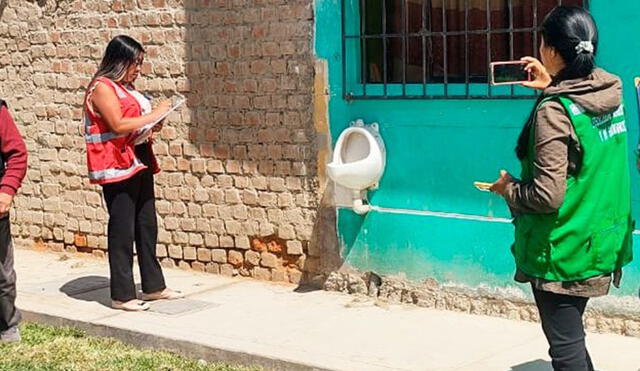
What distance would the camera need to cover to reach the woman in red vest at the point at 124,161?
6.54 m

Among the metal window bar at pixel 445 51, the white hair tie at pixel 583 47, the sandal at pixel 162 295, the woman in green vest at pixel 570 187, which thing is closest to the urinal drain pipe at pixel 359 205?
the metal window bar at pixel 445 51

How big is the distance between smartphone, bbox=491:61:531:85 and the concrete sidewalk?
4.52 ft

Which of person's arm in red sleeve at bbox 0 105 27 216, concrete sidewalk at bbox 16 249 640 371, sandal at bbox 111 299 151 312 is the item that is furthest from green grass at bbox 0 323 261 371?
person's arm in red sleeve at bbox 0 105 27 216

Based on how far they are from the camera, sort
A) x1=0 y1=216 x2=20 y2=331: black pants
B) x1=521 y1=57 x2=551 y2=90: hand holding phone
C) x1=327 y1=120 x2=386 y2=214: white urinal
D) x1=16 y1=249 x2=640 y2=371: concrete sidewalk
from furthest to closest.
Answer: x1=327 y1=120 x2=386 y2=214: white urinal, x1=0 y1=216 x2=20 y2=331: black pants, x1=16 y1=249 x2=640 y2=371: concrete sidewalk, x1=521 y1=57 x2=551 y2=90: hand holding phone

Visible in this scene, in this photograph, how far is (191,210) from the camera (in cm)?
792

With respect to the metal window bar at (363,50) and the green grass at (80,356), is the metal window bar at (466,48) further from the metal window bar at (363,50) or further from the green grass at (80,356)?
the green grass at (80,356)

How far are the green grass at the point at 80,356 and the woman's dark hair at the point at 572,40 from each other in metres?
2.40

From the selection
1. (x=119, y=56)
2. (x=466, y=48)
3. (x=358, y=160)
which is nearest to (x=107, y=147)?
(x=119, y=56)

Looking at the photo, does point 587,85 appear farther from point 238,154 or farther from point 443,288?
point 238,154

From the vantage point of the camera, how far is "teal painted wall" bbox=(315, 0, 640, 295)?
616 centimetres

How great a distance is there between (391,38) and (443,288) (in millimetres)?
1607

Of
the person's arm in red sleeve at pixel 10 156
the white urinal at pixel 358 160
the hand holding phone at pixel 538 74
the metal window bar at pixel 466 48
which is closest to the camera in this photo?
the hand holding phone at pixel 538 74

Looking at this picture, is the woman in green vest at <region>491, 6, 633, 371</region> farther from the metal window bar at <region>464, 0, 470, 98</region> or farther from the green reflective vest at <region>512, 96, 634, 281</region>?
the metal window bar at <region>464, 0, 470, 98</region>

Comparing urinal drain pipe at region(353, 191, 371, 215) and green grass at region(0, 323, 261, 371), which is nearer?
green grass at region(0, 323, 261, 371)
